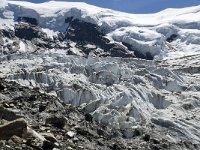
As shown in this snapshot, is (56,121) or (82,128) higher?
(56,121)

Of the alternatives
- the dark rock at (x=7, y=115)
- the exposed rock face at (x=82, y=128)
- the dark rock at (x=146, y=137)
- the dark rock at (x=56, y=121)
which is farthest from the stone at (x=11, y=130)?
the dark rock at (x=146, y=137)

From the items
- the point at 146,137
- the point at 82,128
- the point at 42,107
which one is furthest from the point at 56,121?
the point at 146,137

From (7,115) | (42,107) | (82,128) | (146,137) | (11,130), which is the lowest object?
(146,137)

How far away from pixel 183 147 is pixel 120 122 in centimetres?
695

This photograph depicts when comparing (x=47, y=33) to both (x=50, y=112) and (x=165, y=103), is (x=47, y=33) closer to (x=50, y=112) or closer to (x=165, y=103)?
(x=165, y=103)

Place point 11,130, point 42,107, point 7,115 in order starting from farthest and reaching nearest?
point 42,107, point 7,115, point 11,130

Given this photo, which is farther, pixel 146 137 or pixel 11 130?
pixel 146 137

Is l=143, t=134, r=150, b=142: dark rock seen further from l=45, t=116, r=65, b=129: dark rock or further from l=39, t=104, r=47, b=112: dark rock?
l=45, t=116, r=65, b=129: dark rock

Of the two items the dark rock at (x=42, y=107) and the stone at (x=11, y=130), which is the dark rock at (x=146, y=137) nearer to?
the dark rock at (x=42, y=107)

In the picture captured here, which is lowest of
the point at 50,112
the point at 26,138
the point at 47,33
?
the point at 47,33

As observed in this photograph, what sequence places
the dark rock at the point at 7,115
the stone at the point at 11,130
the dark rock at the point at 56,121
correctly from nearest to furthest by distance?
the stone at the point at 11,130
the dark rock at the point at 7,115
the dark rock at the point at 56,121

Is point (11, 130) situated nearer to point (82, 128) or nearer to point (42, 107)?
point (82, 128)

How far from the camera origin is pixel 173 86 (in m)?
73.6

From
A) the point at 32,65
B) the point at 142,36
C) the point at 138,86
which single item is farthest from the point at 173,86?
the point at 142,36
